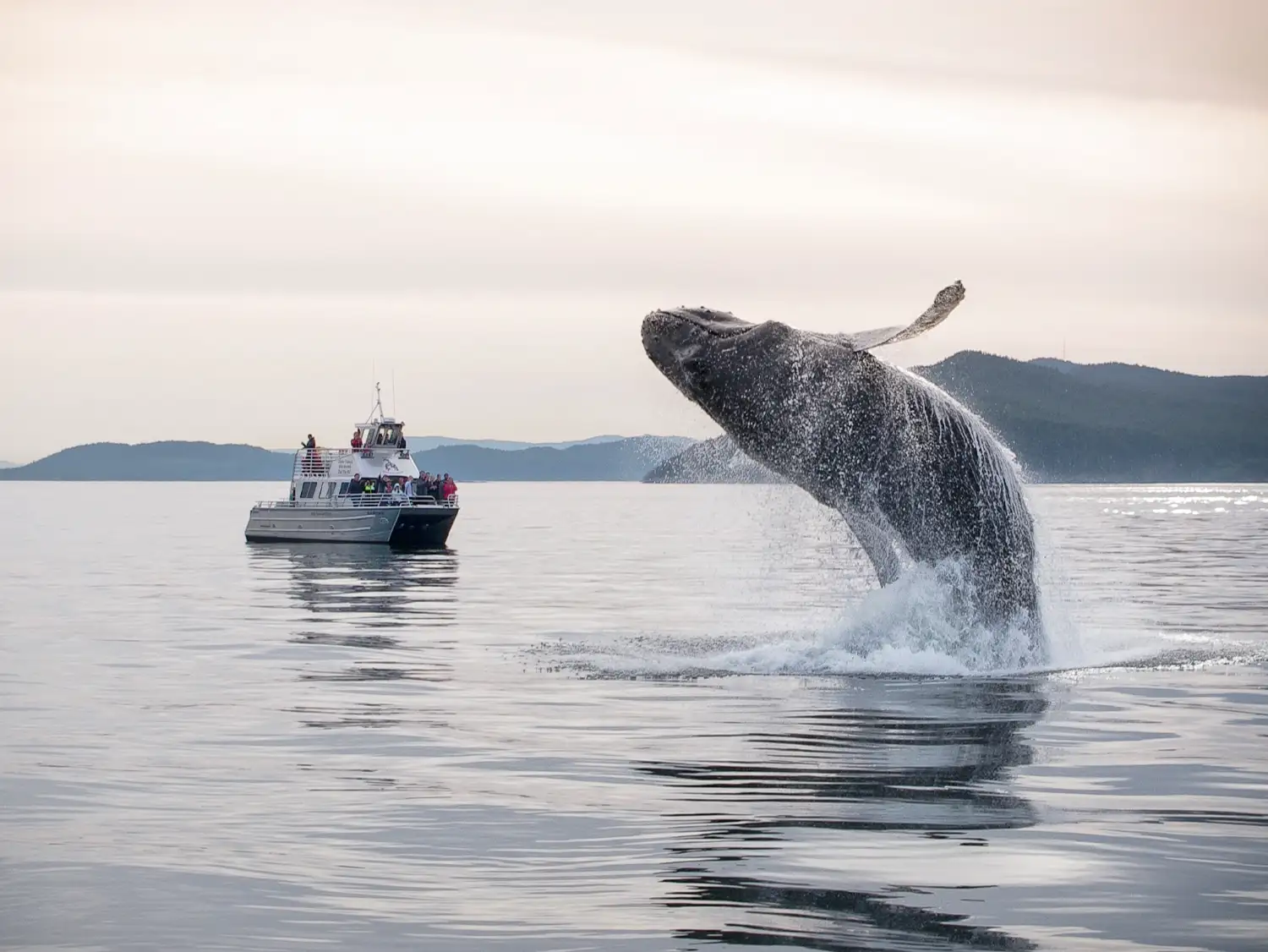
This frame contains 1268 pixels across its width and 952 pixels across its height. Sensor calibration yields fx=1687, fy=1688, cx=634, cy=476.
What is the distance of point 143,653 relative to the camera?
19.5m

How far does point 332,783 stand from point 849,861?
12.5 ft

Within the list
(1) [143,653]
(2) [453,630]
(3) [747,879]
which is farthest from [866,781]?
(2) [453,630]

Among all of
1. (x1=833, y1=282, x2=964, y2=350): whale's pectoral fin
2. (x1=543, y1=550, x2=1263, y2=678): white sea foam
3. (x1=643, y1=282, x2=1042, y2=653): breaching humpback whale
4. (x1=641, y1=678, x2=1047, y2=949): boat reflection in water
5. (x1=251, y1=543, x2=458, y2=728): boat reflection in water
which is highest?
(x1=833, y1=282, x2=964, y2=350): whale's pectoral fin

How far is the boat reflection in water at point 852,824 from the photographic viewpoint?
6902 millimetres

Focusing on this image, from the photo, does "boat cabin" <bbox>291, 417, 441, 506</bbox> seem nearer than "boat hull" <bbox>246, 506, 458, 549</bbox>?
No

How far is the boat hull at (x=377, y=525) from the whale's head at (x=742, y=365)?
39.7 meters

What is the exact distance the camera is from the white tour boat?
55.3m

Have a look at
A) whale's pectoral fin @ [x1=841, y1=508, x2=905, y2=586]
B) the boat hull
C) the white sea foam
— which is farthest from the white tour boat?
whale's pectoral fin @ [x1=841, y1=508, x2=905, y2=586]

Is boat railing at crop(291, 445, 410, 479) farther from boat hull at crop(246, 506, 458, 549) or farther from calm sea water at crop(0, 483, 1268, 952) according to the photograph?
calm sea water at crop(0, 483, 1268, 952)

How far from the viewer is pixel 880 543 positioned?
15.8m

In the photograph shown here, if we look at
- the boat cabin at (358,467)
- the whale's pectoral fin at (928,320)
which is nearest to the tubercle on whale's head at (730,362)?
the whale's pectoral fin at (928,320)

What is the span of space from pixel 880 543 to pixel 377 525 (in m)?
41.3

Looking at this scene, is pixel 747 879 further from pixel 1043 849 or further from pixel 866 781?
pixel 866 781

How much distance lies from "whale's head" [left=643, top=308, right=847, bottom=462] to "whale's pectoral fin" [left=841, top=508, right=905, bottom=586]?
1472 mm
